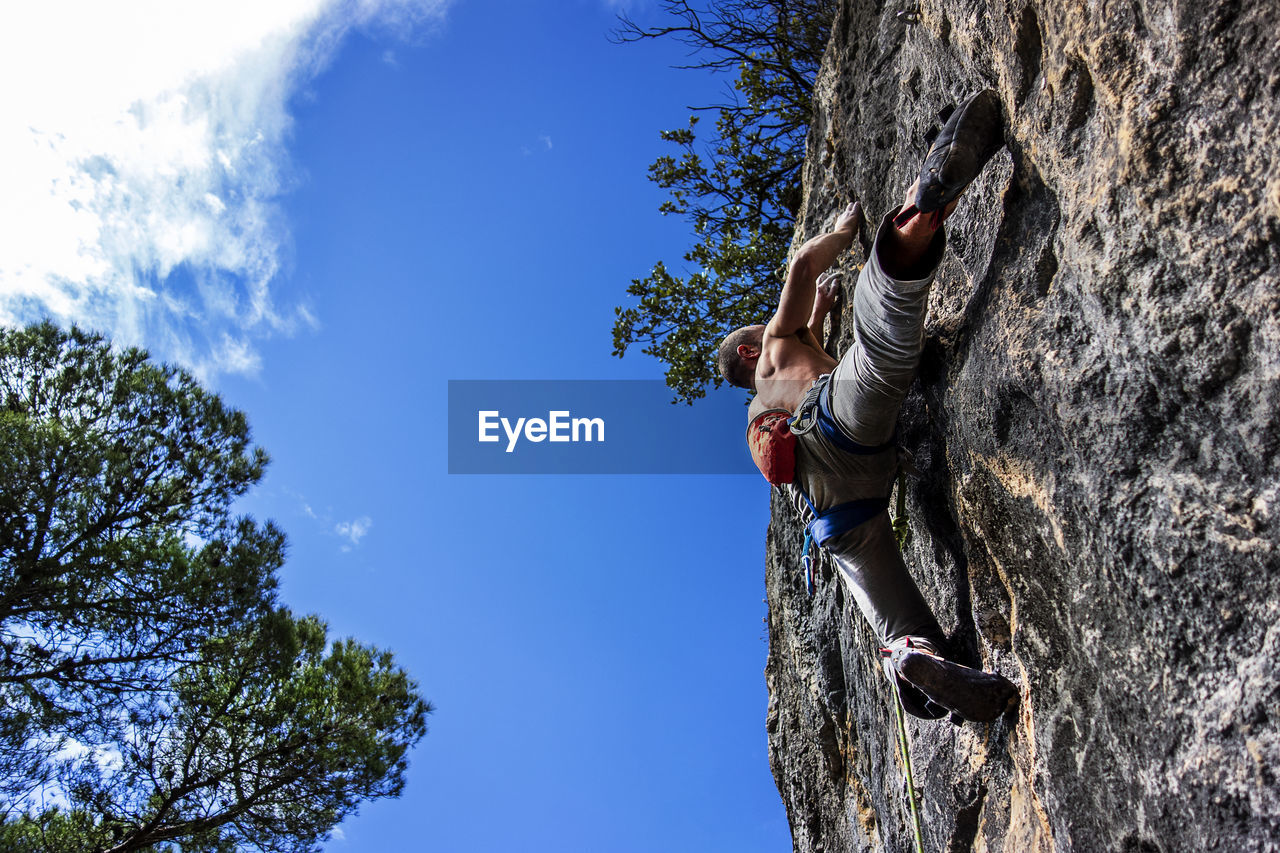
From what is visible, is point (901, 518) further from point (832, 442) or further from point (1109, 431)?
point (1109, 431)

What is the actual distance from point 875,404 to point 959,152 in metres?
0.92

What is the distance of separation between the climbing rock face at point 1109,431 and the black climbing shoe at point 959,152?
8 cm

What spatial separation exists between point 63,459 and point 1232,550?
777cm

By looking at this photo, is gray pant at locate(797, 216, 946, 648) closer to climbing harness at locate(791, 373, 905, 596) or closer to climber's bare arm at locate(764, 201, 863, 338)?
climbing harness at locate(791, 373, 905, 596)

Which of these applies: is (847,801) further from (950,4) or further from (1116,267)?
(950,4)

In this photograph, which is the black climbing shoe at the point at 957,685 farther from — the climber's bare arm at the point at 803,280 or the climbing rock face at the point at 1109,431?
the climber's bare arm at the point at 803,280

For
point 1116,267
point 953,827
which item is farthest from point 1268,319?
point 953,827

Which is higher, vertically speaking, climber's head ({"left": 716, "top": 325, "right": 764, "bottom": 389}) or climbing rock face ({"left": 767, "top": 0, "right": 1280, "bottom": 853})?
climber's head ({"left": 716, "top": 325, "right": 764, "bottom": 389})

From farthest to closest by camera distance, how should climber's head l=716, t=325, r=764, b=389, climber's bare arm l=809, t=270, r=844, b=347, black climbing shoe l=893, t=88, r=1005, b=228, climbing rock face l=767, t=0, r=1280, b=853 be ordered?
climber's bare arm l=809, t=270, r=844, b=347 → climber's head l=716, t=325, r=764, b=389 → black climbing shoe l=893, t=88, r=1005, b=228 → climbing rock face l=767, t=0, r=1280, b=853

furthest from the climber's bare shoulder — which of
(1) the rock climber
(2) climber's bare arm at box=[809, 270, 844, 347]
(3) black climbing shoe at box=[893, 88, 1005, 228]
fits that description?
(3) black climbing shoe at box=[893, 88, 1005, 228]

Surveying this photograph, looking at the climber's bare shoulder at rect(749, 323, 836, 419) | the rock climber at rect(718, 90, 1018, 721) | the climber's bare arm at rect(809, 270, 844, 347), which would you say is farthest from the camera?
the climber's bare arm at rect(809, 270, 844, 347)

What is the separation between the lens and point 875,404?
3049 mm

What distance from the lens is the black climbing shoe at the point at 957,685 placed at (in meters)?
2.72

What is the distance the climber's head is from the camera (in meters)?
4.18
